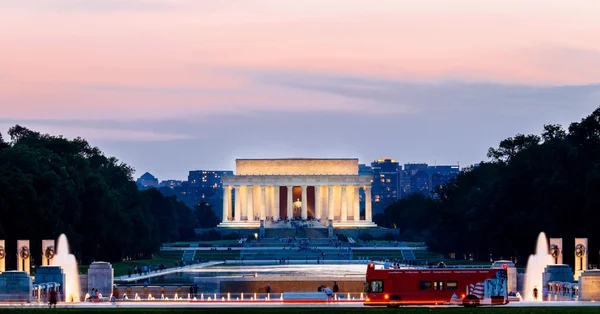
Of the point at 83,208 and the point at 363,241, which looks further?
the point at 363,241

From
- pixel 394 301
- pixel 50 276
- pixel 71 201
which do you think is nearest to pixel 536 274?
pixel 394 301

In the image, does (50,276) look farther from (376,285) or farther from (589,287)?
(589,287)

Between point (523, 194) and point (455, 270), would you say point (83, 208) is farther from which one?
point (455, 270)

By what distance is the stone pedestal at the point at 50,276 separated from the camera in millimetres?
70625

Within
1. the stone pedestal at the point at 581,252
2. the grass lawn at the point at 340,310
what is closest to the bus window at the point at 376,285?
the grass lawn at the point at 340,310

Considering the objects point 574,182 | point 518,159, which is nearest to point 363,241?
point 518,159

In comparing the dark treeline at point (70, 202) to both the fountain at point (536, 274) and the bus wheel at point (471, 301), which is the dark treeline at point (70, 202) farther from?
the bus wheel at point (471, 301)

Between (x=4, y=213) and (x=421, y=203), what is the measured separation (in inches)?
4196

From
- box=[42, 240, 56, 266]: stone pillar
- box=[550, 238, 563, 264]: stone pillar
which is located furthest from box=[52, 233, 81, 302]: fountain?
box=[550, 238, 563, 264]: stone pillar

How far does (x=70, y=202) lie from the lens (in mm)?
108125

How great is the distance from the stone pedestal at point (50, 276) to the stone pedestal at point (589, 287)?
2527cm

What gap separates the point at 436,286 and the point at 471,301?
1.89m

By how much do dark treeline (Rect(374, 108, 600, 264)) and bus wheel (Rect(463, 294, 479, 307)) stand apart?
30680 millimetres

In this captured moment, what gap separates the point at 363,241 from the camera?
16662cm
